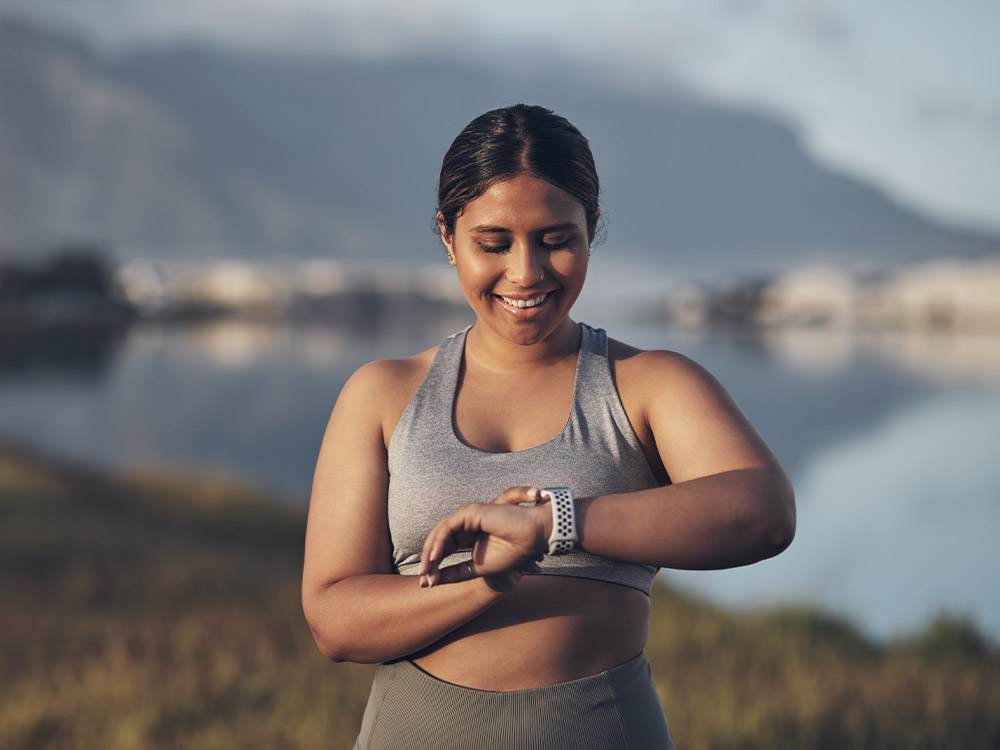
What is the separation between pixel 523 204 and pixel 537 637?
88cm

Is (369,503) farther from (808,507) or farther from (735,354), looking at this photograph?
(735,354)

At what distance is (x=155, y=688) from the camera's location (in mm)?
6199

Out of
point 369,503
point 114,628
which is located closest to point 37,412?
point 114,628

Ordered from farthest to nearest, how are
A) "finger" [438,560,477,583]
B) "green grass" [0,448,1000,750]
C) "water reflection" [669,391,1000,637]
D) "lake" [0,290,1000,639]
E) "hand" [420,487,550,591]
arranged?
"lake" [0,290,1000,639]
"water reflection" [669,391,1000,637]
"green grass" [0,448,1000,750]
"finger" [438,560,477,583]
"hand" [420,487,550,591]

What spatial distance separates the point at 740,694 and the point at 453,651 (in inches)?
218

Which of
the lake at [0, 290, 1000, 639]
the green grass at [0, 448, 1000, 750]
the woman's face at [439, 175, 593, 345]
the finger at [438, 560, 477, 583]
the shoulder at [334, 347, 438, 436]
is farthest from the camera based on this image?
the lake at [0, 290, 1000, 639]

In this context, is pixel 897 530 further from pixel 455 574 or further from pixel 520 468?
pixel 455 574

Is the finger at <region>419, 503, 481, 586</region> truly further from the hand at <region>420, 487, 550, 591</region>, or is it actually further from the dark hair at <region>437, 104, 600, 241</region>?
the dark hair at <region>437, 104, 600, 241</region>

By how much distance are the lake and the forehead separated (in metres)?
1.57

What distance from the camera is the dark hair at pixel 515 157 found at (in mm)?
1841

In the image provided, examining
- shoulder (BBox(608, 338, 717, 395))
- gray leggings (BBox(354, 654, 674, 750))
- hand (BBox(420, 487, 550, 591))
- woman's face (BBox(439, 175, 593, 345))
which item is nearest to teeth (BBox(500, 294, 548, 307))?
woman's face (BBox(439, 175, 593, 345))

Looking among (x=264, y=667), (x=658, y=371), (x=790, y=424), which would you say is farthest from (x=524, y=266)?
(x=790, y=424)

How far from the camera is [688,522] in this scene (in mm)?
1659

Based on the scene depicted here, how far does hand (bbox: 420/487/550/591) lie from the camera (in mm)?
1618
